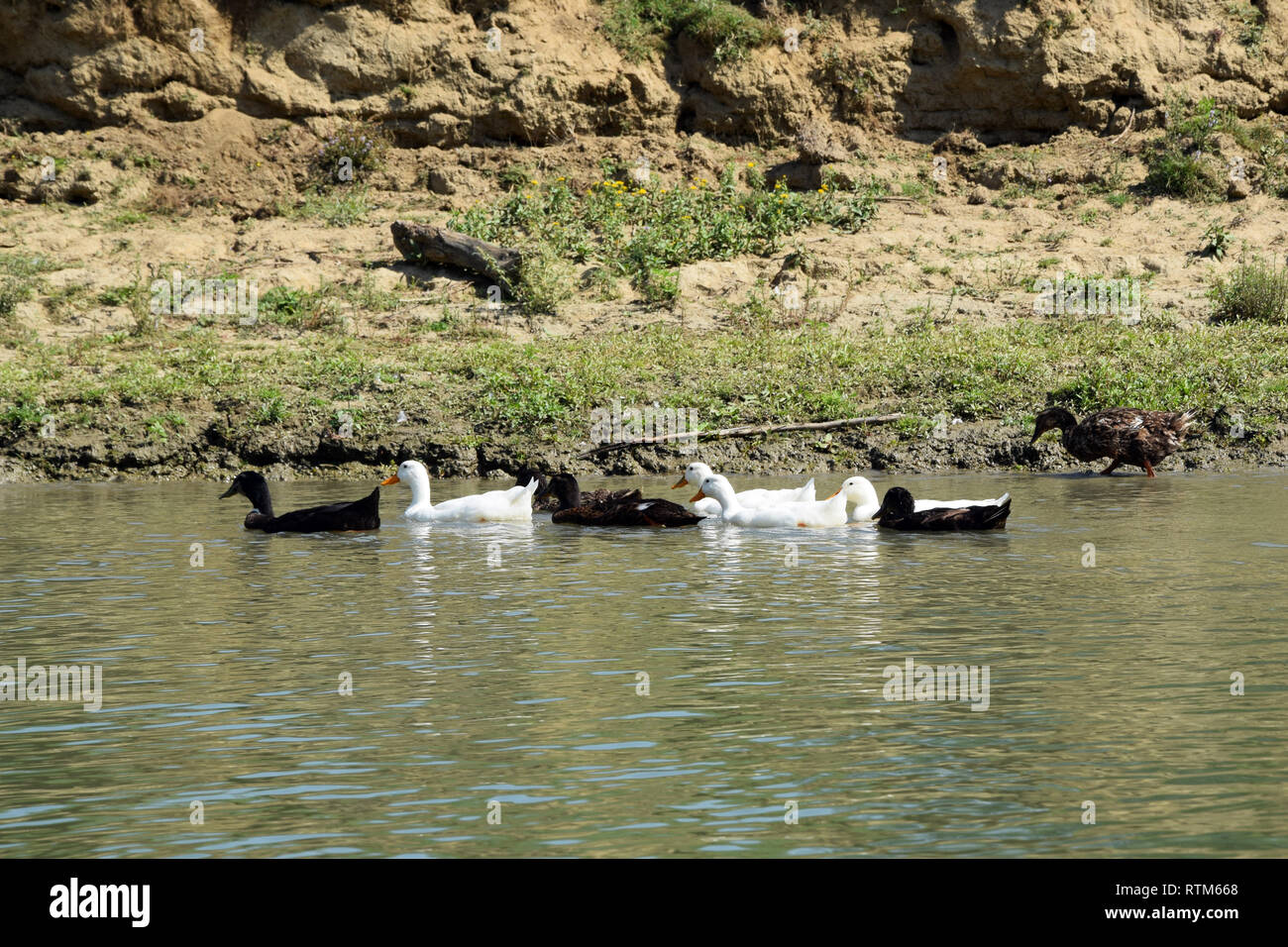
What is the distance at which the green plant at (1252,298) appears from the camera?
23970 millimetres

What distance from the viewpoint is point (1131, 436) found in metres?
18.3

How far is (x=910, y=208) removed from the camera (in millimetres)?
28906

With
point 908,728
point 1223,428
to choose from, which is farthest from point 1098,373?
point 908,728

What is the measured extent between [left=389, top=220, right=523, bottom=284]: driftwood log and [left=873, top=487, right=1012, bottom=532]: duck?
12.4 meters

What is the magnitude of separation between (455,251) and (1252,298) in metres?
12.3

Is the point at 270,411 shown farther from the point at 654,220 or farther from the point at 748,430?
the point at 654,220

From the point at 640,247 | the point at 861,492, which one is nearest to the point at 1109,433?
the point at 861,492

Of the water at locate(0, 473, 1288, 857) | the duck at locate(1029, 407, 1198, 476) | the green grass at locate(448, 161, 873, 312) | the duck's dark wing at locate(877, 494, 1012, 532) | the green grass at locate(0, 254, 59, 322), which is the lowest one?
the water at locate(0, 473, 1288, 857)

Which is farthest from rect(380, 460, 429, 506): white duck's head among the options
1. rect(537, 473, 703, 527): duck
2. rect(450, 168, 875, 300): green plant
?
rect(450, 168, 875, 300): green plant

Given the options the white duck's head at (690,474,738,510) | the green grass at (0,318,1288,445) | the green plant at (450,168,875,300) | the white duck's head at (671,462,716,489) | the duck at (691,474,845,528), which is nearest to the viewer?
the duck at (691,474,845,528)

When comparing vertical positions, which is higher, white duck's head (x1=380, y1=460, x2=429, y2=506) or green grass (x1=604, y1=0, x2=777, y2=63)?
green grass (x1=604, y1=0, x2=777, y2=63)

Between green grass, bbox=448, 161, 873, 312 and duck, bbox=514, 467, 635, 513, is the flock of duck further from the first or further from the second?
green grass, bbox=448, 161, 873, 312

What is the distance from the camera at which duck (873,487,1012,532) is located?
13484mm

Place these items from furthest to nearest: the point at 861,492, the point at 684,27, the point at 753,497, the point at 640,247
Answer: the point at 684,27, the point at 640,247, the point at 753,497, the point at 861,492
